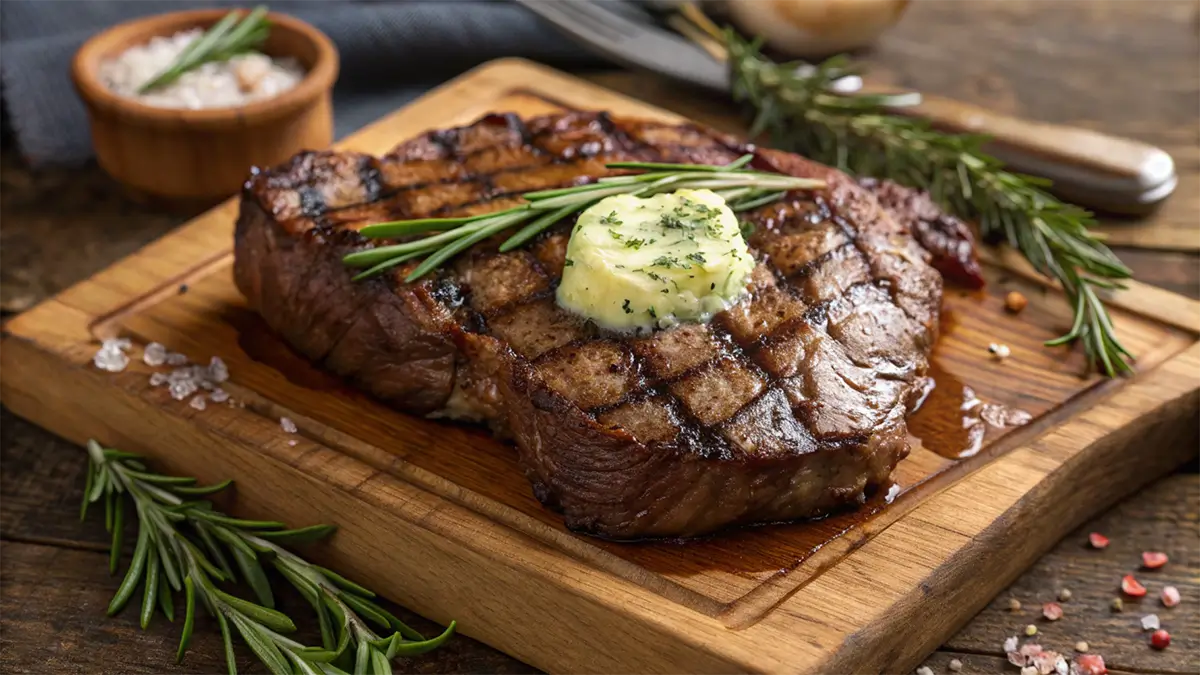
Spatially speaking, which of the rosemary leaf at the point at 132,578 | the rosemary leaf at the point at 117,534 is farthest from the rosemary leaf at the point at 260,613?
the rosemary leaf at the point at 117,534

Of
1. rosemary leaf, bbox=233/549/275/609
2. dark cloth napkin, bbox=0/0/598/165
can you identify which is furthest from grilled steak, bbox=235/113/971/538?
dark cloth napkin, bbox=0/0/598/165

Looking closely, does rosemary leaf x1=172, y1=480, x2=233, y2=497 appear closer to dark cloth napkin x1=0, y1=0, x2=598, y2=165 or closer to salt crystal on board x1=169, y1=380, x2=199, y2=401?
salt crystal on board x1=169, y1=380, x2=199, y2=401

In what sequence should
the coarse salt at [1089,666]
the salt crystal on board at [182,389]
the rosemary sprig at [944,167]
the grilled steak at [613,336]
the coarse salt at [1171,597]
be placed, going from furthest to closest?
the rosemary sprig at [944,167] → the salt crystal on board at [182,389] → the coarse salt at [1171,597] → the coarse salt at [1089,666] → the grilled steak at [613,336]

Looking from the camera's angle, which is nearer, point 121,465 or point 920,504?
point 920,504

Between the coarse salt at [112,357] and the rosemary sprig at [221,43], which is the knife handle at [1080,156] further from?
the coarse salt at [112,357]

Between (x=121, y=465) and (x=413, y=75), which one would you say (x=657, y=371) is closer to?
(x=121, y=465)

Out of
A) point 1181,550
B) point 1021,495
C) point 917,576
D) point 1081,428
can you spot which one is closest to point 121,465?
point 917,576
